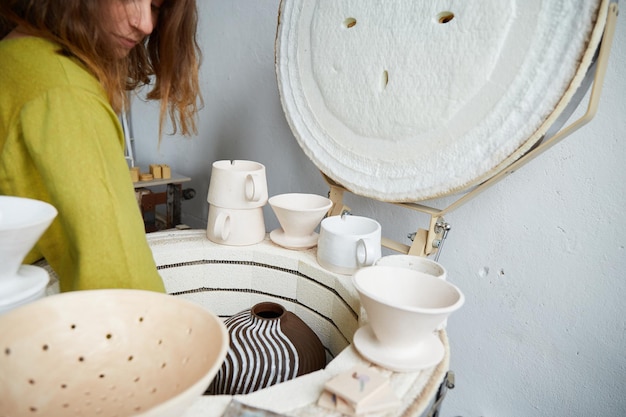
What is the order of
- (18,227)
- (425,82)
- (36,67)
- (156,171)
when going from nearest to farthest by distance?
1. (18,227)
2. (36,67)
3. (425,82)
4. (156,171)

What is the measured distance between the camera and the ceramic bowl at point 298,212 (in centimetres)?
82

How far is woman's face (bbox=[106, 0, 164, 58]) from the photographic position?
57cm

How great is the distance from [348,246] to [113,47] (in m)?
0.51

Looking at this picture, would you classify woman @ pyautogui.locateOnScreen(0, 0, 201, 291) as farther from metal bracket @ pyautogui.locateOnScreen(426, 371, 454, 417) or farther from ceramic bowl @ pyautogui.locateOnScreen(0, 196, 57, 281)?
metal bracket @ pyautogui.locateOnScreen(426, 371, 454, 417)

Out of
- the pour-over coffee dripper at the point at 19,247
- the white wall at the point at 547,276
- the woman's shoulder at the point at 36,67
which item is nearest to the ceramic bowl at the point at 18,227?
the pour-over coffee dripper at the point at 19,247

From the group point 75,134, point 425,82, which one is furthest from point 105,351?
point 425,82

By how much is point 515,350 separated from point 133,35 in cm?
95

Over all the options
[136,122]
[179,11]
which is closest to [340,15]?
[179,11]

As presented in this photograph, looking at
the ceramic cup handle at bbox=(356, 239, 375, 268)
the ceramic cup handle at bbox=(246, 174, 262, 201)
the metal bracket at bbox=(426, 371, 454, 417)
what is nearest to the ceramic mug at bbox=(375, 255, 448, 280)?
the ceramic cup handle at bbox=(356, 239, 375, 268)

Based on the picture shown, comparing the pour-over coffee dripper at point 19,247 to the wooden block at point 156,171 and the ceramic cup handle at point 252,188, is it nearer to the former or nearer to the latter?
the ceramic cup handle at point 252,188

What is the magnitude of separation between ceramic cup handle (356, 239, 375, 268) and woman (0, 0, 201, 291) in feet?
1.11

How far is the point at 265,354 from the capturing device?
683mm

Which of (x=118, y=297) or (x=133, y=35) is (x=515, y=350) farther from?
(x=133, y=35)

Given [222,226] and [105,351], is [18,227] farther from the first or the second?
[222,226]
